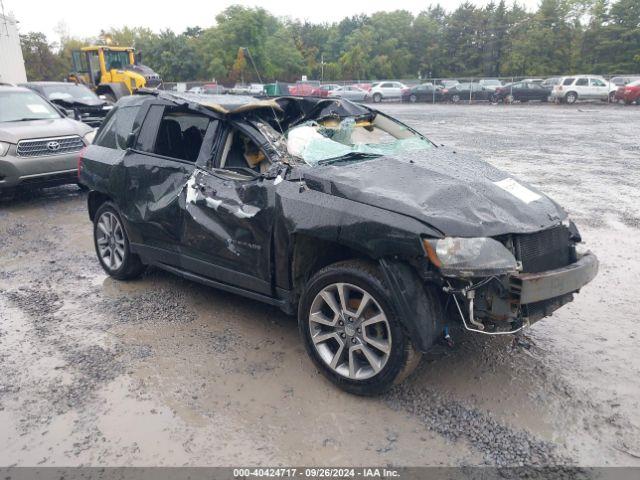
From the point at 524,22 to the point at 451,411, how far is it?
219 ft

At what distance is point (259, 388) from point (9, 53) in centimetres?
3039

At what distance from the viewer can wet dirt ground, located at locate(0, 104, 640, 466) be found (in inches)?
117

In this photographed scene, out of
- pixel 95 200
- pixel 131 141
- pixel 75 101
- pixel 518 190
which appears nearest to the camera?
pixel 518 190

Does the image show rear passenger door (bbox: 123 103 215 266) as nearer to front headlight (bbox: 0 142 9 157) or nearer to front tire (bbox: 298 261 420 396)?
front tire (bbox: 298 261 420 396)

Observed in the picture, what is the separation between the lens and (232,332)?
4355 millimetres

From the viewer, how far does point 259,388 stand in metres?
3.56

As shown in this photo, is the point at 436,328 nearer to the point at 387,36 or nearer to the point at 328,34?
the point at 387,36

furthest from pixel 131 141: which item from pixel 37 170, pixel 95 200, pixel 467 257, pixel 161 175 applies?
pixel 37 170

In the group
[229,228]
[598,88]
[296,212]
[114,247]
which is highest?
[598,88]

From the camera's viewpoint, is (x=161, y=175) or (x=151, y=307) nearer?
(x=161, y=175)

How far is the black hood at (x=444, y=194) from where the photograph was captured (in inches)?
127

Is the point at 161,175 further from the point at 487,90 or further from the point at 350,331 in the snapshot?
the point at 487,90

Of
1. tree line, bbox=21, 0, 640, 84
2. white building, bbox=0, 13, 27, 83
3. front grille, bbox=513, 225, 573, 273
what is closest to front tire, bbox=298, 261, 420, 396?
front grille, bbox=513, 225, 573, 273

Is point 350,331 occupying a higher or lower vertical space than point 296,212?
lower
